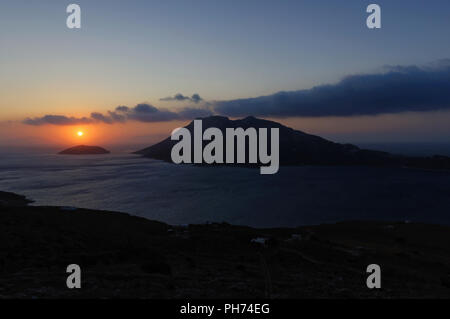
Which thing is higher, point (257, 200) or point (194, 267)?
point (194, 267)

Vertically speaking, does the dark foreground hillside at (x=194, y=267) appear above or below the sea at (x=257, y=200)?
above

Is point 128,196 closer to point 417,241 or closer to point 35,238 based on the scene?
point 35,238

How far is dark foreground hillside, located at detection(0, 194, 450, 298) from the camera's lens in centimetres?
1281

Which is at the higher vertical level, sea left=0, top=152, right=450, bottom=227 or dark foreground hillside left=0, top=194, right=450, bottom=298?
dark foreground hillside left=0, top=194, right=450, bottom=298

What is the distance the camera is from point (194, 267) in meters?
17.5

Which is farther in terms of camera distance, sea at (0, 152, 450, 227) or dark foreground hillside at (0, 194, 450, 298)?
sea at (0, 152, 450, 227)

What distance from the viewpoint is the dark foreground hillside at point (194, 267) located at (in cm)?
1281

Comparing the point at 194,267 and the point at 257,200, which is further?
the point at 257,200

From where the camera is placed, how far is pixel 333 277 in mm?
16969

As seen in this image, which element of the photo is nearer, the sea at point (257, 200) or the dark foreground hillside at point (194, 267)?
the dark foreground hillside at point (194, 267)
